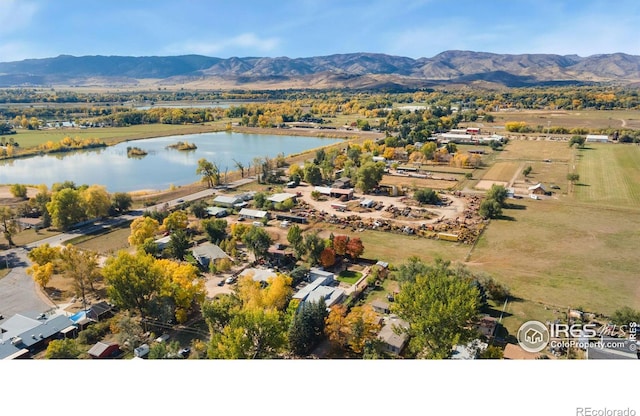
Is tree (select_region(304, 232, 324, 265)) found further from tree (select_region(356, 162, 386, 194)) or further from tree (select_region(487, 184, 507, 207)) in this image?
tree (select_region(487, 184, 507, 207))

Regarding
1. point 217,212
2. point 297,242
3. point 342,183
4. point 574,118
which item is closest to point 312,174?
point 342,183

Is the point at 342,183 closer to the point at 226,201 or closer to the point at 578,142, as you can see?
the point at 226,201

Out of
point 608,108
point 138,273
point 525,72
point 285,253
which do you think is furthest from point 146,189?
point 525,72

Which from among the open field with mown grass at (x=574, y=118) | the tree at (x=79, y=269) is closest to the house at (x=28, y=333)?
the tree at (x=79, y=269)

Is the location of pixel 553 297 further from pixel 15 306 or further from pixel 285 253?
pixel 15 306

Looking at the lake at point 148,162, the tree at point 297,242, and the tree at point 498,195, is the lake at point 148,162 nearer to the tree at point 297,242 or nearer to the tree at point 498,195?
the tree at point 297,242

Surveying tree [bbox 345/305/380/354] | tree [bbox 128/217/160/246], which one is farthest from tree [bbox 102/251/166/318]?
tree [bbox 128/217/160/246]

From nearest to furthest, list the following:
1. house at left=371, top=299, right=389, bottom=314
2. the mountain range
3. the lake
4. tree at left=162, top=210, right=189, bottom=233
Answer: house at left=371, top=299, right=389, bottom=314, tree at left=162, top=210, right=189, bottom=233, the lake, the mountain range
